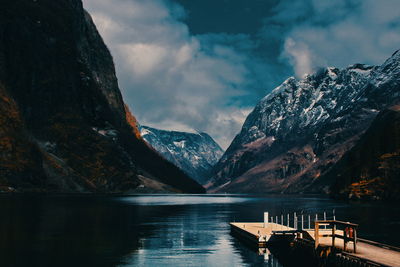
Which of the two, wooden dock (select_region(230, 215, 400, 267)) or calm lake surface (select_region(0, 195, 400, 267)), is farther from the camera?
calm lake surface (select_region(0, 195, 400, 267))

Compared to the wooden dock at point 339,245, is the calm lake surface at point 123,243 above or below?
below

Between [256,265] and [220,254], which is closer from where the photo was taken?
[256,265]

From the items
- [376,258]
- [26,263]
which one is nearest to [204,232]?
[26,263]

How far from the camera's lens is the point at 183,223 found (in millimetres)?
115875

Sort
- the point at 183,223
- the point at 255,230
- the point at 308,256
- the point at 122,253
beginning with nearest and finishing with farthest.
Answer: the point at 308,256, the point at 122,253, the point at 255,230, the point at 183,223

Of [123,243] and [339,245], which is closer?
[339,245]

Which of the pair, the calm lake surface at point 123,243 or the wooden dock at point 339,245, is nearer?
the wooden dock at point 339,245

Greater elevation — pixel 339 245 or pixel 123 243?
pixel 339 245

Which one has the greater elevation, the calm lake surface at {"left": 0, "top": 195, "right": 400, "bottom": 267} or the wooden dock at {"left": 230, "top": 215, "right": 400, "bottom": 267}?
the wooden dock at {"left": 230, "top": 215, "right": 400, "bottom": 267}

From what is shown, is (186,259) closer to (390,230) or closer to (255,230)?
(255,230)

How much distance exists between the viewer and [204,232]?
96375mm

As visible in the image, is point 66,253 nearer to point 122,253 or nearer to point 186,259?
point 122,253

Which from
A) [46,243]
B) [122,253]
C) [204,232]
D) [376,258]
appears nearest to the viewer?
[376,258]

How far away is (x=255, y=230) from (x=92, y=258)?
3252 cm
